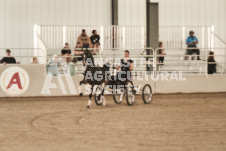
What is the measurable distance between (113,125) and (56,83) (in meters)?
10.1

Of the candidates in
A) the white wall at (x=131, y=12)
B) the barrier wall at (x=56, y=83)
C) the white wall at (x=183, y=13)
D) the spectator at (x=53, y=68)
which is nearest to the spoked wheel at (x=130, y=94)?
the barrier wall at (x=56, y=83)

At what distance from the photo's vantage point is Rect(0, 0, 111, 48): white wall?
2823cm

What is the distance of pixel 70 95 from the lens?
77.7 feet

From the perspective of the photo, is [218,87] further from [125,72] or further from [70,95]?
[125,72]

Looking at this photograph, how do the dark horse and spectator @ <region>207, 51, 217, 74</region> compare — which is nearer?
the dark horse

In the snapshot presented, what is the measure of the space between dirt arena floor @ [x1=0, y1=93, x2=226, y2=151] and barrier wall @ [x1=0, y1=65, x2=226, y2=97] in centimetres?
173

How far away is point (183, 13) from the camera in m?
30.4

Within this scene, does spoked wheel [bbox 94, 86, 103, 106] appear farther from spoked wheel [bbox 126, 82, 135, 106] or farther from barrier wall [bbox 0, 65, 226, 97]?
barrier wall [bbox 0, 65, 226, 97]

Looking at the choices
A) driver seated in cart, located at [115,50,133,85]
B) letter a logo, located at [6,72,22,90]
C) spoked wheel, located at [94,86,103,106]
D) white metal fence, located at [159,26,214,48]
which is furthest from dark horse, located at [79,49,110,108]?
white metal fence, located at [159,26,214,48]

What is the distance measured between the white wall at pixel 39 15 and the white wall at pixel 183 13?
51.0 inches

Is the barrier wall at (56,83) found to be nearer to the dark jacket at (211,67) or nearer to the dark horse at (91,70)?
the dark jacket at (211,67)

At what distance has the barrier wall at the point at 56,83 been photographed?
2267cm

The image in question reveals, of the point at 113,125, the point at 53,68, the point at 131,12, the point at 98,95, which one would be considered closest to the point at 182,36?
the point at 131,12

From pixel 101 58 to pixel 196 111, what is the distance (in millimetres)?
7722
